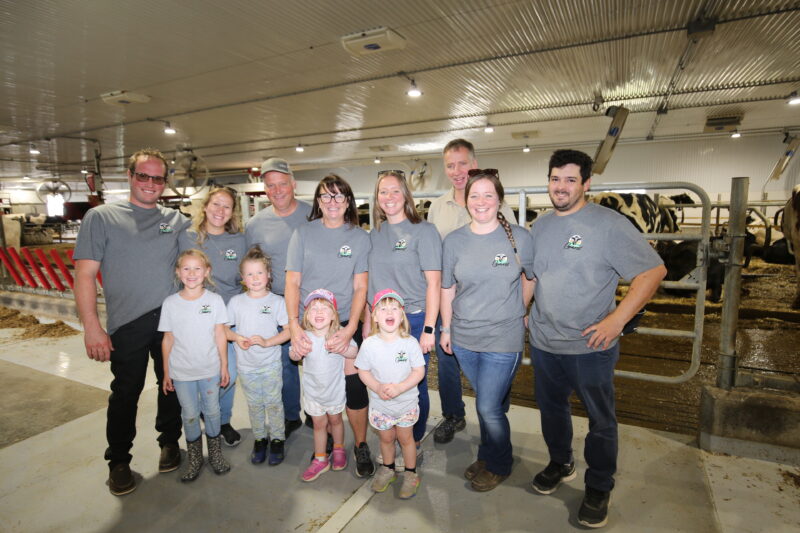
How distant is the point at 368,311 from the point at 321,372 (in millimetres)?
445

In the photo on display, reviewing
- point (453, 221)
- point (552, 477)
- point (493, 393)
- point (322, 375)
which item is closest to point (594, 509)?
point (552, 477)

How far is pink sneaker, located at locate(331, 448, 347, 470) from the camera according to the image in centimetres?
252

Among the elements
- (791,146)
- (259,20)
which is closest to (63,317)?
(259,20)

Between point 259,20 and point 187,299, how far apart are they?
4671mm

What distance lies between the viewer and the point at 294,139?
14.4m

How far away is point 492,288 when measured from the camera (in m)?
2.20

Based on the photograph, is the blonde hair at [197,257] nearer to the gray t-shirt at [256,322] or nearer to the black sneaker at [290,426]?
the gray t-shirt at [256,322]

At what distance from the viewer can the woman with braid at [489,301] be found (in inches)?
86.0

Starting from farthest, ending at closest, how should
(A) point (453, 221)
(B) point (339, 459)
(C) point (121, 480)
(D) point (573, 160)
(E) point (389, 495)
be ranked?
1. (A) point (453, 221)
2. (B) point (339, 459)
3. (C) point (121, 480)
4. (E) point (389, 495)
5. (D) point (573, 160)

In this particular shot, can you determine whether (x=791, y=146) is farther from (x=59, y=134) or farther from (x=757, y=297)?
(x=59, y=134)

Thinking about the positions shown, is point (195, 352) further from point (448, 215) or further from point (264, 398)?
point (448, 215)

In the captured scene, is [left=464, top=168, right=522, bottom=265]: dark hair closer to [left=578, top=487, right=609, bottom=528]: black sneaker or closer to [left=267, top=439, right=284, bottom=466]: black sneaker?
[left=578, top=487, right=609, bottom=528]: black sneaker

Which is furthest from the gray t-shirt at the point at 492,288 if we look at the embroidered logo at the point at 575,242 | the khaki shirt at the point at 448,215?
the khaki shirt at the point at 448,215

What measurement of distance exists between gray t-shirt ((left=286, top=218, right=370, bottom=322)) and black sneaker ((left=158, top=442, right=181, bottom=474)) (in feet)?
4.15
